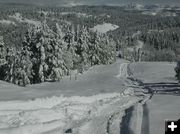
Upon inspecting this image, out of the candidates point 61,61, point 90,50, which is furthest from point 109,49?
point 61,61

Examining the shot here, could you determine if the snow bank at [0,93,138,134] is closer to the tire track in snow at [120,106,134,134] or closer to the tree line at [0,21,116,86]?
the tire track in snow at [120,106,134,134]

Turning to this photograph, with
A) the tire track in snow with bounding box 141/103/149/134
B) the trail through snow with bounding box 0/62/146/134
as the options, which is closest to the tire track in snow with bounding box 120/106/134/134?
the trail through snow with bounding box 0/62/146/134

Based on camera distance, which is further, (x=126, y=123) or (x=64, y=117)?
(x=64, y=117)

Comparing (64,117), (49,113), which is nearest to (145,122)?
(64,117)

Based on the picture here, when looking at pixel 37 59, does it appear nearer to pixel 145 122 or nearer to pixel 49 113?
pixel 49 113

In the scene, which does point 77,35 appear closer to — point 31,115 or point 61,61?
point 61,61

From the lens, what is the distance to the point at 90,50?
320 ft

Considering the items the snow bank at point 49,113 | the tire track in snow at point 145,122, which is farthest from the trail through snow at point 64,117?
the tire track in snow at point 145,122

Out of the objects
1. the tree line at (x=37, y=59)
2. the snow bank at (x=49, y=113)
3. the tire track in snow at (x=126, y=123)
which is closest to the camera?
the tire track in snow at (x=126, y=123)

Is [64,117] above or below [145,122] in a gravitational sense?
below

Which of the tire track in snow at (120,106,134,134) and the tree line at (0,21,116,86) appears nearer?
the tire track in snow at (120,106,134,134)

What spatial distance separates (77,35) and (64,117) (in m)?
66.6

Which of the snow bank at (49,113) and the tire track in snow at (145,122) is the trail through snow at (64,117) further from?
the tire track in snow at (145,122)

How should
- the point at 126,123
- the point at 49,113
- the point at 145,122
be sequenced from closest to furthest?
1. the point at 126,123
2. the point at 145,122
3. the point at 49,113
